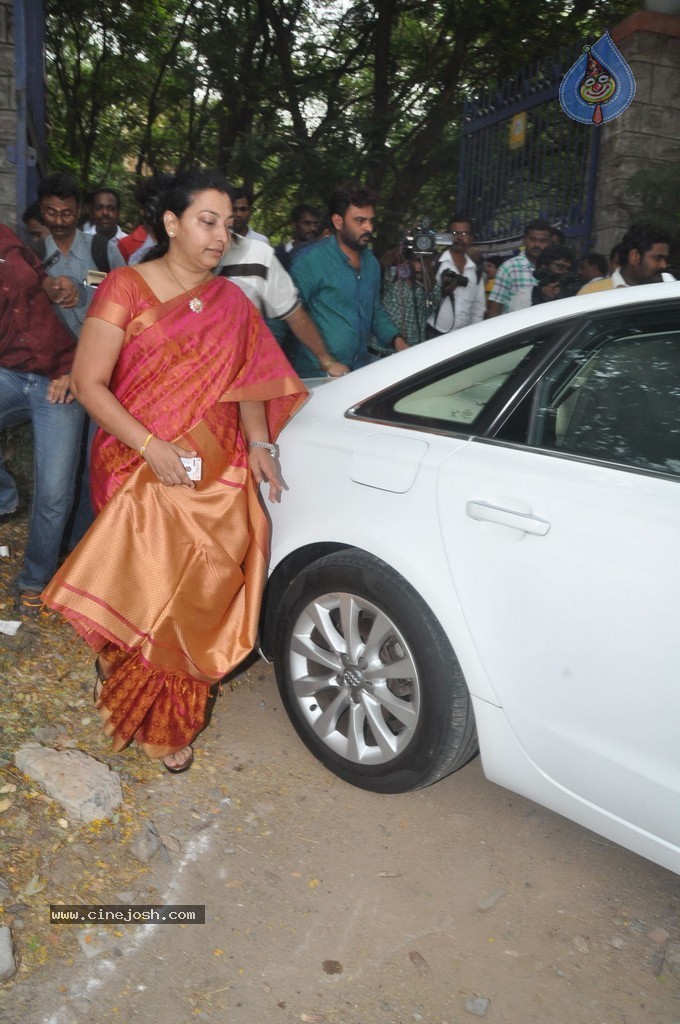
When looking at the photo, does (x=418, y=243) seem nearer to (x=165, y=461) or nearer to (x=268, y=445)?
(x=268, y=445)

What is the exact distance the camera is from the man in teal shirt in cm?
455

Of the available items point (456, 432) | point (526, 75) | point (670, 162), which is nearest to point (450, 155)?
point (526, 75)

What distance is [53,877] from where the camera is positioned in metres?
2.40

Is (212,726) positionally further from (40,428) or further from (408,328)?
(408,328)

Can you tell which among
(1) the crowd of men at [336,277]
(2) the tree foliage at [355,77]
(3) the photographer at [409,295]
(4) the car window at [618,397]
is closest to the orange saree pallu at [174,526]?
(1) the crowd of men at [336,277]

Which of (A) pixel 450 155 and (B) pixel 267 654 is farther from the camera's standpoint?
(A) pixel 450 155

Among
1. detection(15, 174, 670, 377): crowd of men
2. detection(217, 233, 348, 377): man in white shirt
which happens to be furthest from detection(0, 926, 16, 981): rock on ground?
detection(217, 233, 348, 377): man in white shirt

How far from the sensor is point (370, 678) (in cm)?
270

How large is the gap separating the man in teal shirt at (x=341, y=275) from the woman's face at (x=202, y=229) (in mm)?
1802

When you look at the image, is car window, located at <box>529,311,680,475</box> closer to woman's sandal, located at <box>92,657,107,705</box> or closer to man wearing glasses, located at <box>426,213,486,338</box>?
woman's sandal, located at <box>92,657,107,705</box>

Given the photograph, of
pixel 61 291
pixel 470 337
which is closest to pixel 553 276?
pixel 61 291

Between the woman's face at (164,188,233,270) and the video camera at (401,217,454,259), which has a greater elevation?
the video camera at (401,217,454,259)

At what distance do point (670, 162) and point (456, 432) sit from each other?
543 centimetres

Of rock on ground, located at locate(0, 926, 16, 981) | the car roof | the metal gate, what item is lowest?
rock on ground, located at locate(0, 926, 16, 981)
